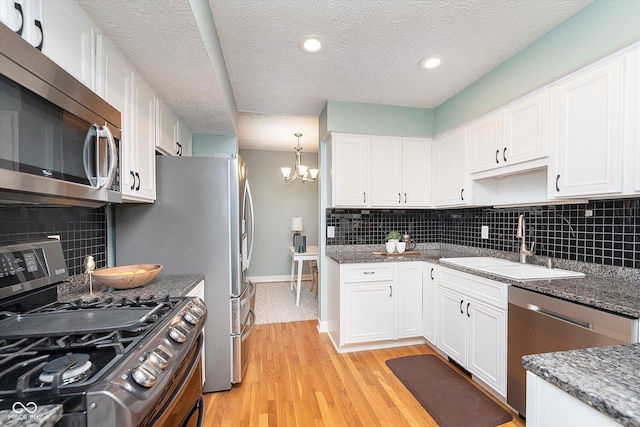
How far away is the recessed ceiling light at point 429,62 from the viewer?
211 cm

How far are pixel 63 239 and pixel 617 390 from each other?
2196mm

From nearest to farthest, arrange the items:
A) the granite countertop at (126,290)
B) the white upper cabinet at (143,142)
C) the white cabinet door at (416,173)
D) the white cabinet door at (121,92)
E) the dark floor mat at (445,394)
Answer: the white cabinet door at (121,92) → the granite countertop at (126,290) → the white upper cabinet at (143,142) → the dark floor mat at (445,394) → the white cabinet door at (416,173)

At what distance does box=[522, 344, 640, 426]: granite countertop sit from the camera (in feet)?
1.68

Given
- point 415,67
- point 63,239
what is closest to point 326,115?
point 415,67

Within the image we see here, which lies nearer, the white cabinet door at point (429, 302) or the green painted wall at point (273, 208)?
the white cabinet door at point (429, 302)

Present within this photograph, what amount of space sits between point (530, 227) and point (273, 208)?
416 cm

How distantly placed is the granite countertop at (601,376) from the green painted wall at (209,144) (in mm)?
3070

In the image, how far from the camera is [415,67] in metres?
2.24

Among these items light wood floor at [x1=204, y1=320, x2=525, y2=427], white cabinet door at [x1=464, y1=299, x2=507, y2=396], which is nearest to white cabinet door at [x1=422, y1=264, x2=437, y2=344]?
light wood floor at [x1=204, y1=320, x2=525, y2=427]

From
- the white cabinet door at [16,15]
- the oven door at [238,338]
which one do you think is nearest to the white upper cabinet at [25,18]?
the white cabinet door at [16,15]

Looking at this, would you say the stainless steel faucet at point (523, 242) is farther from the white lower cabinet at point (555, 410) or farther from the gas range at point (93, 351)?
the gas range at point (93, 351)

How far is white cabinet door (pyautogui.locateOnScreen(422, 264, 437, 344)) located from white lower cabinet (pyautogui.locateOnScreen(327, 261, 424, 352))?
0.04 m

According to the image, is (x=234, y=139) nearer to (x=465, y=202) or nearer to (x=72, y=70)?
(x=72, y=70)

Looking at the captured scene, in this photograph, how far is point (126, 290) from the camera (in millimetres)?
1532
